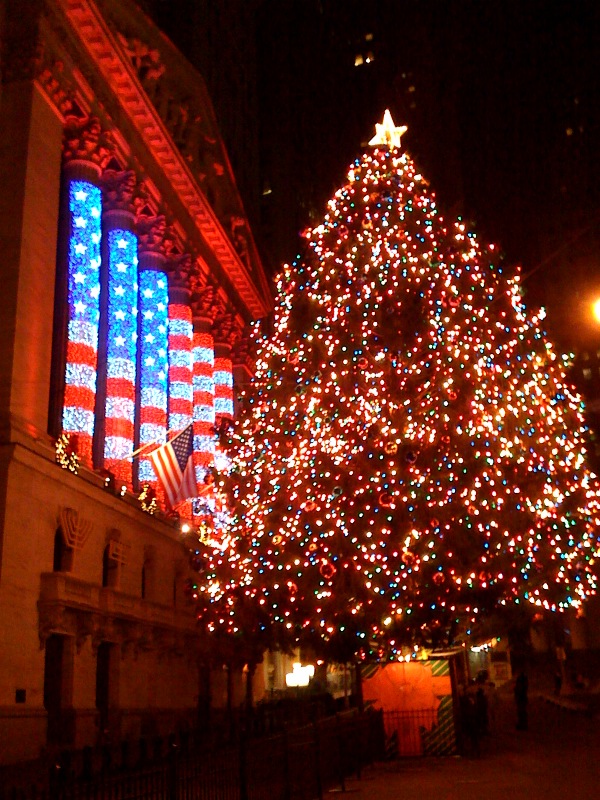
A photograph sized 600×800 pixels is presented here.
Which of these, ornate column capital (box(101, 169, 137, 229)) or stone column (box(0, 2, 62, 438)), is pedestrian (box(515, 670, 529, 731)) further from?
ornate column capital (box(101, 169, 137, 229))

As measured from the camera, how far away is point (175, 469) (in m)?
25.0

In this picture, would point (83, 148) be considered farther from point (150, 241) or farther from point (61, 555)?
point (61, 555)

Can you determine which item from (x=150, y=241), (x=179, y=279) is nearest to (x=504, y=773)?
(x=150, y=241)

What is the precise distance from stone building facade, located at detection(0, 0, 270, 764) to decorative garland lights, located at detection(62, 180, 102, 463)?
60 millimetres

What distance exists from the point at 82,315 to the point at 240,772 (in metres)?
18.7

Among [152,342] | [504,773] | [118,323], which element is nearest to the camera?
[504,773]

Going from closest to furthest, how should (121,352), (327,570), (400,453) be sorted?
(400,453) → (327,570) → (121,352)

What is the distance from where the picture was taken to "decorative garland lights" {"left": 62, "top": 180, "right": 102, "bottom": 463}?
2700 centimetres

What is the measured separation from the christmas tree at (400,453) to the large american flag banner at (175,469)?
1.34 meters

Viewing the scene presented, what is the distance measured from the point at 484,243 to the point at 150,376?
50.7ft

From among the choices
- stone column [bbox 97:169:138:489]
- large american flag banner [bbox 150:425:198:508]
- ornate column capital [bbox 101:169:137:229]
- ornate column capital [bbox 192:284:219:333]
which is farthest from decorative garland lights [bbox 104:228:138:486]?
ornate column capital [bbox 192:284:219:333]

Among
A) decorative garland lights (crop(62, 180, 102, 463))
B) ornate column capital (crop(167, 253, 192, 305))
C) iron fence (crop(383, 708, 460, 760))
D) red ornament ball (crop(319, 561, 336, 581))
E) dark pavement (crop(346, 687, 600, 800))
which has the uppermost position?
ornate column capital (crop(167, 253, 192, 305))

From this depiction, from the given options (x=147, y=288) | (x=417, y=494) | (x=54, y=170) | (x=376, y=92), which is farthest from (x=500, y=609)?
(x=376, y=92)

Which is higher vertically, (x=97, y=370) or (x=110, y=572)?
(x=97, y=370)
